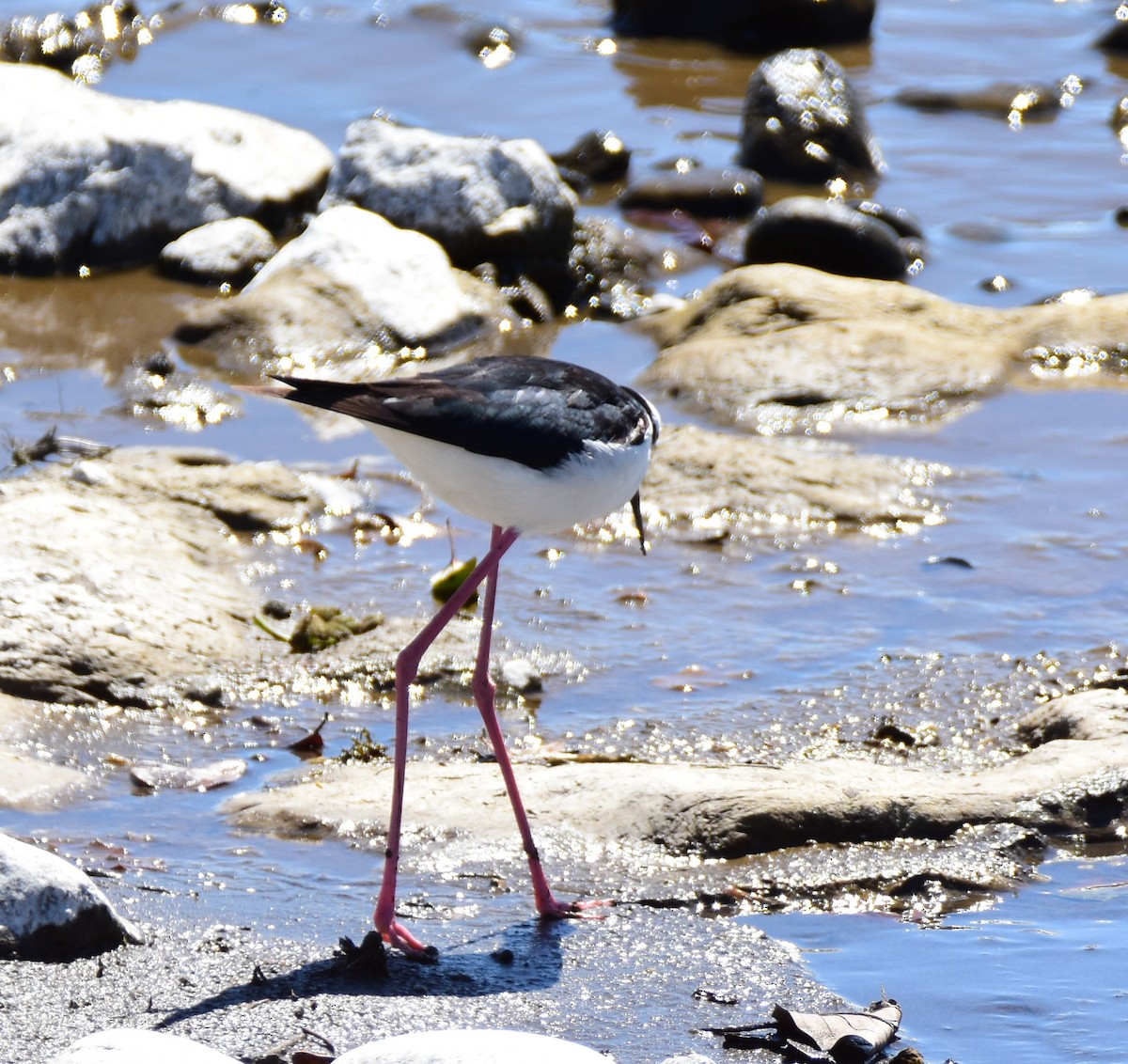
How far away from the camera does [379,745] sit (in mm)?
5566

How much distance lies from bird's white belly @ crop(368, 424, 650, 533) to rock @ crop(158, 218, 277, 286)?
6.07 metres

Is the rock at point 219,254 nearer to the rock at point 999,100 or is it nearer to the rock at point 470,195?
the rock at point 470,195

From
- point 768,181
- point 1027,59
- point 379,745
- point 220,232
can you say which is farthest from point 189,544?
point 1027,59

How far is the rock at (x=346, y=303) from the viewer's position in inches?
369

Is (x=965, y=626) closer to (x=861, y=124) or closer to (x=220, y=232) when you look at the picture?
(x=220, y=232)

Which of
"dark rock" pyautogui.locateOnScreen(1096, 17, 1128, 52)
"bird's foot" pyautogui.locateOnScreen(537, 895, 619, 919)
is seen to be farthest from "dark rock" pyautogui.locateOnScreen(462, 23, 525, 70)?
"bird's foot" pyautogui.locateOnScreen(537, 895, 619, 919)

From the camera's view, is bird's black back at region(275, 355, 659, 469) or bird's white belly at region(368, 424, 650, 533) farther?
bird's white belly at region(368, 424, 650, 533)

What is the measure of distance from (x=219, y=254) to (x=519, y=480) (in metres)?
6.42

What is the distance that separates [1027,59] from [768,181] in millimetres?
4207

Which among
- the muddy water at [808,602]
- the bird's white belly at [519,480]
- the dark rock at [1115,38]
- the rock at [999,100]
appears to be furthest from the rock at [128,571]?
the dark rock at [1115,38]

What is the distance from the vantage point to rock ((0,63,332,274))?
1056 cm

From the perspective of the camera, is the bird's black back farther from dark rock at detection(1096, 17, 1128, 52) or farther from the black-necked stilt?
dark rock at detection(1096, 17, 1128, 52)

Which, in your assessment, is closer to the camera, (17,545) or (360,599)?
(17,545)

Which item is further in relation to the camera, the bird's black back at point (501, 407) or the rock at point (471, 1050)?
the bird's black back at point (501, 407)
